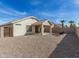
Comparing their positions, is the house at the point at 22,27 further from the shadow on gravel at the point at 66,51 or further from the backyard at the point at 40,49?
the shadow on gravel at the point at 66,51

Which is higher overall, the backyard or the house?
the house

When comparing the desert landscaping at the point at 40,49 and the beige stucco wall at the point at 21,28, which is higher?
the beige stucco wall at the point at 21,28

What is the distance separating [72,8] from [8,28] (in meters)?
10.1

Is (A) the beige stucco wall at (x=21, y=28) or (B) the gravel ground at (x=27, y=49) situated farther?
(A) the beige stucco wall at (x=21, y=28)

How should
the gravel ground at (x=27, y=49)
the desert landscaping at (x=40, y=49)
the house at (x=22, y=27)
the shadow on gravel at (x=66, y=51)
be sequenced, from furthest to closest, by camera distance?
the house at (x=22, y=27) → the gravel ground at (x=27, y=49) → the desert landscaping at (x=40, y=49) → the shadow on gravel at (x=66, y=51)

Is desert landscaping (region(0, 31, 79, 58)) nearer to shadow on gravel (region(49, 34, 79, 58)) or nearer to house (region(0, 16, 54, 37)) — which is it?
shadow on gravel (region(49, 34, 79, 58))

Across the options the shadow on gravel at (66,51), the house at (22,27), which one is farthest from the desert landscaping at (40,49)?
the house at (22,27)

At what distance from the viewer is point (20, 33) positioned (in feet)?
59.3

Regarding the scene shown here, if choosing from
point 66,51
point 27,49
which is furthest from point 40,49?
point 66,51

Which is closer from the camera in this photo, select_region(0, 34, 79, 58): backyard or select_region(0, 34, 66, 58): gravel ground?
select_region(0, 34, 79, 58): backyard

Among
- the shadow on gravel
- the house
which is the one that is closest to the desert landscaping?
the shadow on gravel

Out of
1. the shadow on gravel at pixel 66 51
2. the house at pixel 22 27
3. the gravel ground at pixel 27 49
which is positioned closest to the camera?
the shadow on gravel at pixel 66 51

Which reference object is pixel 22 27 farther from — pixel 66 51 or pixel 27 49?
pixel 66 51

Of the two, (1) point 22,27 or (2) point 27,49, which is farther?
(1) point 22,27
